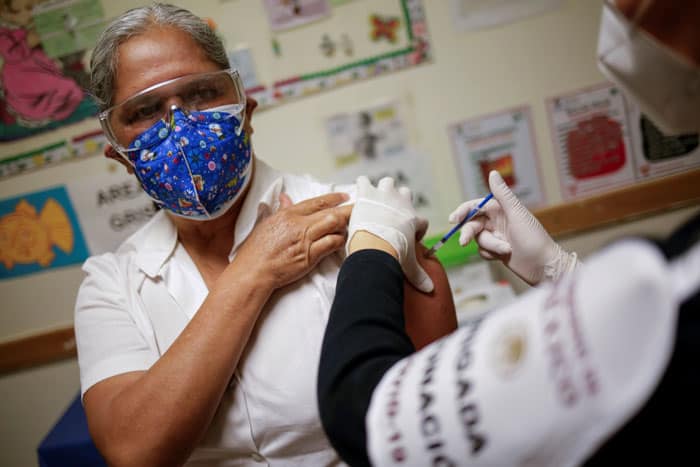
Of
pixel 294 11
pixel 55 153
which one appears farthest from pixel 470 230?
pixel 55 153

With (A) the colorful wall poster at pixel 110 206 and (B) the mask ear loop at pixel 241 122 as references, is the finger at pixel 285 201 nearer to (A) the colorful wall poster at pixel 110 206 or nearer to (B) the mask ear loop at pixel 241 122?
(B) the mask ear loop at pixel 241 122

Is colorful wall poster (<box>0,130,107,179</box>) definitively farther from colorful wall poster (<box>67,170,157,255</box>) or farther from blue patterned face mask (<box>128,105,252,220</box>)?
blue patterned face mask (<box>128,105,252,220</box>)

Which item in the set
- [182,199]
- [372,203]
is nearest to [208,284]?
[182,199]

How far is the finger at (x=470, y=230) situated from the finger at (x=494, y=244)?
2cm

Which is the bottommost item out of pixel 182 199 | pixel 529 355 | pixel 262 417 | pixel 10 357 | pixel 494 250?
pixel 10 357

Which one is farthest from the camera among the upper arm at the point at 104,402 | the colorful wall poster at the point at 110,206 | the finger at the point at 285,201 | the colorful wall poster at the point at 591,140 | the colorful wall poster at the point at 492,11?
the colorful wall poster at the point at 110,206

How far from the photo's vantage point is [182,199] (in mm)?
1127

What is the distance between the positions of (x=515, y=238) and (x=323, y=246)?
0.47m

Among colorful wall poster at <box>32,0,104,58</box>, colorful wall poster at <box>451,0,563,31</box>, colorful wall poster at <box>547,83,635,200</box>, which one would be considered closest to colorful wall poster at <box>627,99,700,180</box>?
colorful wall poster at <box>547,83,635,200</box>

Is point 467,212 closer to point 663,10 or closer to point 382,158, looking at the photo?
point 663,10

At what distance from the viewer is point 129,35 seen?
109 centimetres

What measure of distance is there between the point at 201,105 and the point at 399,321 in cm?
72

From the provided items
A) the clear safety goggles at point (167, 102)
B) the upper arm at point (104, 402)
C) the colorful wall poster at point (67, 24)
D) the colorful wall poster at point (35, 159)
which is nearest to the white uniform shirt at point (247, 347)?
the upper arm at point (104, 402)

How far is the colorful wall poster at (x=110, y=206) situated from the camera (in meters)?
2.05
